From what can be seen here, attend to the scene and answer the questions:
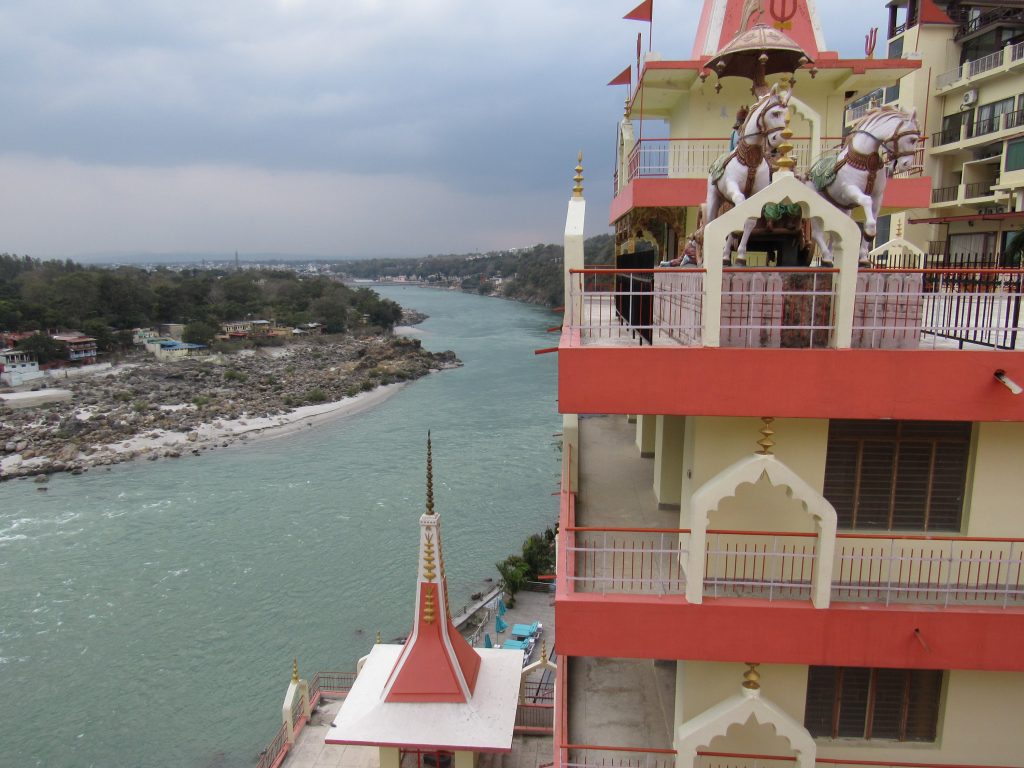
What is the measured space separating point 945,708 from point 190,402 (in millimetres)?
44039

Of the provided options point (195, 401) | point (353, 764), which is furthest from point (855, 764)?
point (195, 401)

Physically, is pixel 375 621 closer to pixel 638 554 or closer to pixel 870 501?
pixel 638 554

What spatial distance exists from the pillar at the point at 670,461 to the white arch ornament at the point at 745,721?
8.37 ft

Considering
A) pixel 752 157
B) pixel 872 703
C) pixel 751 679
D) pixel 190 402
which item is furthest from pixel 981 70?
pixel 190 402

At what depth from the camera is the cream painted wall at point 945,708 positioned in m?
5.52

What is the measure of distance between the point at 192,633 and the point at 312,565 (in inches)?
172

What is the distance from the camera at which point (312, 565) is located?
914 inches

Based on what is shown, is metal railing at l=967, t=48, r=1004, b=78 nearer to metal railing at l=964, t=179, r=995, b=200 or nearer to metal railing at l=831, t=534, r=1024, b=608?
metal railing at l=964, t=179, r=995, b=200

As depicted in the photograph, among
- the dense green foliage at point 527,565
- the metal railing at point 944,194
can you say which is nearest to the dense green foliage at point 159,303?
the dense green foliage at point 527,565

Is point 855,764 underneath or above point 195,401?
above

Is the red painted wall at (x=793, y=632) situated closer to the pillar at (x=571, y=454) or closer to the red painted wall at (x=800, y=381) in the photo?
the red painted wall at (x=800, y=381)

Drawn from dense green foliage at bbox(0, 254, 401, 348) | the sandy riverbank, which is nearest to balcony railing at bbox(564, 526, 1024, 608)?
the sandy riverbank

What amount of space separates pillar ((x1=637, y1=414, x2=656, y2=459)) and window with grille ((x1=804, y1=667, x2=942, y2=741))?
14.8ft

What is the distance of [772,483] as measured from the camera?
4.87m
